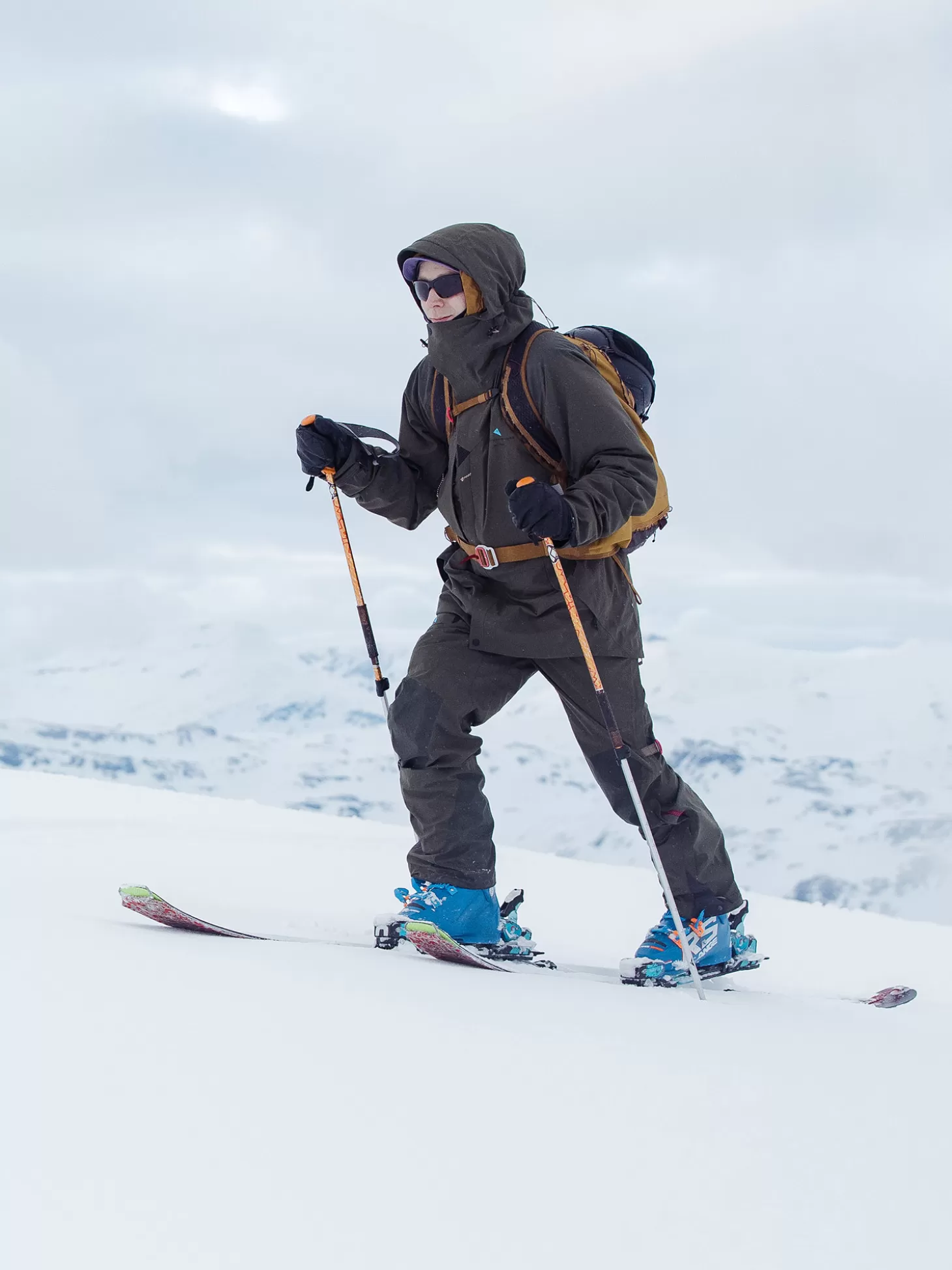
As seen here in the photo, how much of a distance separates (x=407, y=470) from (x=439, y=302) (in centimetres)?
71

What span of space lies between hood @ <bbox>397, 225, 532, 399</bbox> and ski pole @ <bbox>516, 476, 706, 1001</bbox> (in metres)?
0.51

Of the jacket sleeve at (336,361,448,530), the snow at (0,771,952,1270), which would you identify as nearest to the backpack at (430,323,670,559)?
the jacket sleeve at (336,361,448,530)

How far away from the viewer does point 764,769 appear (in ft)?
645

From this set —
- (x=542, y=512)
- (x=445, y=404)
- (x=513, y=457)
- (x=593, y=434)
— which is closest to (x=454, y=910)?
(x=542, y=512)

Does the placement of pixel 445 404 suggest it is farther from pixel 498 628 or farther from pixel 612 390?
pixel 498 628

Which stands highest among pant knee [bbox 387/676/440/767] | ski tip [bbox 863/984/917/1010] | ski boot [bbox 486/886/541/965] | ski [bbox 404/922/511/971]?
pant knee [bbox 387/676/440/767]

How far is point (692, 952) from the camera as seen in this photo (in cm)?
379

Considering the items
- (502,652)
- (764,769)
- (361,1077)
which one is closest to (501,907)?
(502,652)

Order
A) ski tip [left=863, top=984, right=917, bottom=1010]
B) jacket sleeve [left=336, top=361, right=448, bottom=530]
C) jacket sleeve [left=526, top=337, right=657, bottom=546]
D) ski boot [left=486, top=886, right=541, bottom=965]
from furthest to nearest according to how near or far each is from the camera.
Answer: jacket sleeve [left=336, top=361, right=448, bottom=530], ski boot [left=486, top=886, right=541, bottom=965], ski tip [left=863, top=984, right=917, bottom=1010], jacket sleeve [left=526, top=337, right=657, bottom=546]

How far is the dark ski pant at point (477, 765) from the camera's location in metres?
3.70

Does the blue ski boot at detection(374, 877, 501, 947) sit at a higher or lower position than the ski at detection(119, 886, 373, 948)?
lower

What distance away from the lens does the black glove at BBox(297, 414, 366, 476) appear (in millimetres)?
3895

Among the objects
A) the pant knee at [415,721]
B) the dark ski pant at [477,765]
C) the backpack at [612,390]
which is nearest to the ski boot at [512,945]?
the dark ski pant at [477,765]

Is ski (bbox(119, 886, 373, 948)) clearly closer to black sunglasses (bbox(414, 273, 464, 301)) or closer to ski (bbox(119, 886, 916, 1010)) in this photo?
ski (bbox(119, 886, 916, 1010))
